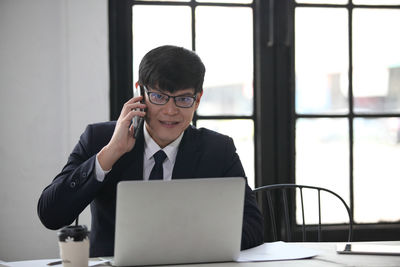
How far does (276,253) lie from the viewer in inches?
62.9

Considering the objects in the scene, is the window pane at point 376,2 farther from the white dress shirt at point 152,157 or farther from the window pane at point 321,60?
the white dress shirt at point 152,157

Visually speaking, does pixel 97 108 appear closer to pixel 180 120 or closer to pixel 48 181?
pixel 48 181

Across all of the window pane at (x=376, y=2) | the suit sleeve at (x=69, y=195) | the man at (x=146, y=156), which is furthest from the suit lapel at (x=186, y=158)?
the window pane at (x=376, y=2)

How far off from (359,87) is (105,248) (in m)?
1.80

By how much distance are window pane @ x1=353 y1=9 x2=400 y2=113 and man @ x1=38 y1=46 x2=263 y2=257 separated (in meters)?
1.33

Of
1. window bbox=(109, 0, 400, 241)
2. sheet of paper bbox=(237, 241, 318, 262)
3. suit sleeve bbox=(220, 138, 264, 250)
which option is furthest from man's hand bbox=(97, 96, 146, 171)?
window bbox=(109, 0, 400, 241)

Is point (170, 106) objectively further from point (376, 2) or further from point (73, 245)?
point (376, 2)

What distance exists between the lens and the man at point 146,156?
1.76 meters

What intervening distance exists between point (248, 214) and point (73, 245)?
2.20ft

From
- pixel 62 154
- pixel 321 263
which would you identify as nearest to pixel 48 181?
pixel 62 154

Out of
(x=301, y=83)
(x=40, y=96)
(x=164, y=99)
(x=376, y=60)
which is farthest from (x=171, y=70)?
(x=376, y=60)

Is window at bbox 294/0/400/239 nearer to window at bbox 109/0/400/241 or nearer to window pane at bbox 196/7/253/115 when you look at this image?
window at bbox 109/0/400/241

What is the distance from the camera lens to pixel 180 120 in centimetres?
187

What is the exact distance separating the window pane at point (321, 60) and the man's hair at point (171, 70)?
3.98 ft
